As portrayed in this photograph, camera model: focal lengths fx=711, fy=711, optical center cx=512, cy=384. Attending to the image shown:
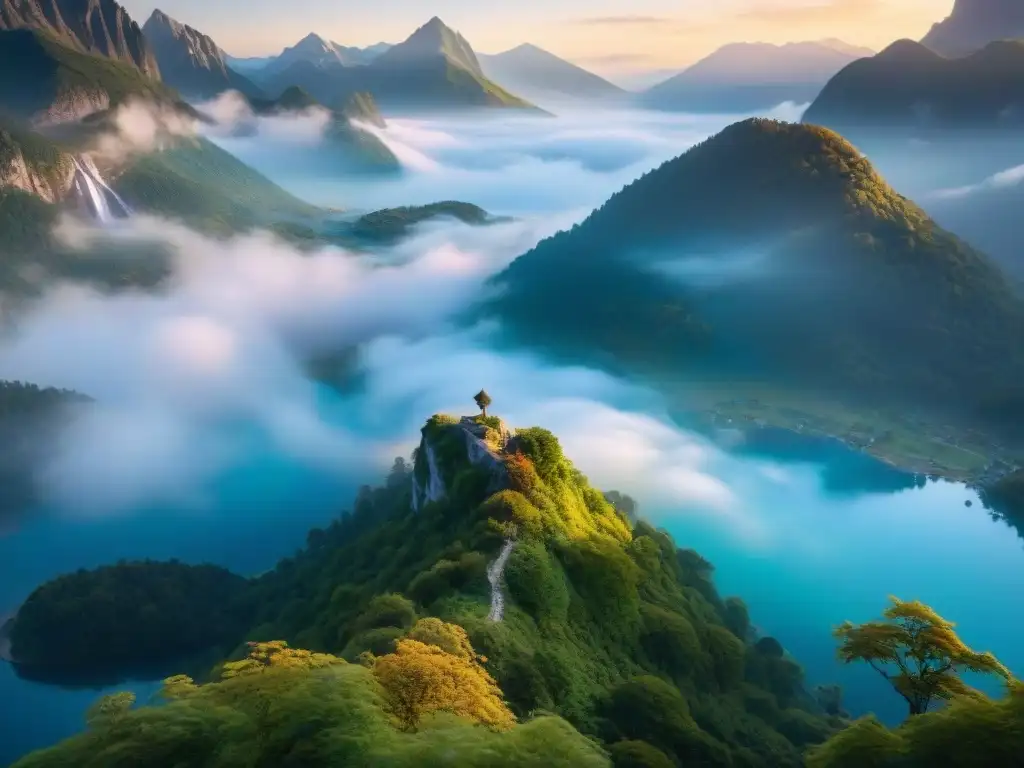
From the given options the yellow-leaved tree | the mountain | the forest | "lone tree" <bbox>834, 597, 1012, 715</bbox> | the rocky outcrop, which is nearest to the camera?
the forest

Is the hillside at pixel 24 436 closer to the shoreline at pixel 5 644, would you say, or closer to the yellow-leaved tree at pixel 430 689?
the shoreline at pixel 5 644

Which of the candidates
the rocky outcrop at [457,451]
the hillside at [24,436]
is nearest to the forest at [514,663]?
the rocky outcrop at [457,451]

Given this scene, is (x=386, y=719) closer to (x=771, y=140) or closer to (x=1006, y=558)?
(x=1006, y=558)

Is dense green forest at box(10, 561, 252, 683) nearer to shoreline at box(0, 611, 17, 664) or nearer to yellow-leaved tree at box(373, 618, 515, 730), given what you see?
shoreline at box(0, 611, 17, 664)

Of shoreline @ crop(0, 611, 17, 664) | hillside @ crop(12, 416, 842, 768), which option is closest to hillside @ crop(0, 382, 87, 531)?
shoreline @ crop(0, 611, 17, 664)

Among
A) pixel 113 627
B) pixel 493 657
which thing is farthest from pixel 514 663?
pixel 113 627

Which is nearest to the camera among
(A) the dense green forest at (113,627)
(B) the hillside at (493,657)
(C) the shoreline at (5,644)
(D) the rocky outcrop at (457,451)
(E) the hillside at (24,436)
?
(B) the hillside at (493,657)
